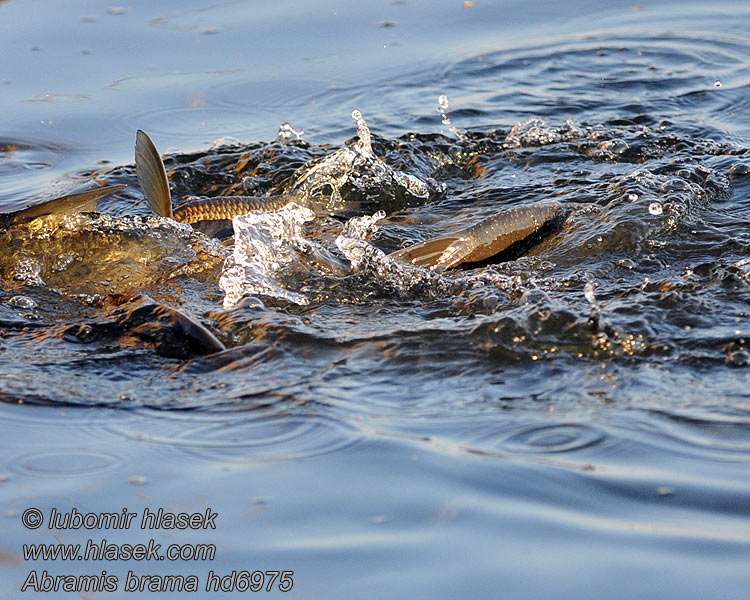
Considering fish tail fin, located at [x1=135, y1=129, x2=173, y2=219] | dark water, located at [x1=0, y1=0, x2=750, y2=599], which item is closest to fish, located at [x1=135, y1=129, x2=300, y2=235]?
fish tail fin, located at [x1=135, y1=129, x2=173, y2=219]

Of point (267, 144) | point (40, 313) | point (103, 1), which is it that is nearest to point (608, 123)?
point (267, 144)

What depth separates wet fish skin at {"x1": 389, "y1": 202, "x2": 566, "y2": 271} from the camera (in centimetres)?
359

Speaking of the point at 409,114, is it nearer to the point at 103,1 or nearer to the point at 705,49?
the point at 705,49

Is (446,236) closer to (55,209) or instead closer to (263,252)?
(263,252)

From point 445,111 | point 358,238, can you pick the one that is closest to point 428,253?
point 358,238

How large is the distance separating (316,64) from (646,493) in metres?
4.43

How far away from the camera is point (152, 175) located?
12.8 feet

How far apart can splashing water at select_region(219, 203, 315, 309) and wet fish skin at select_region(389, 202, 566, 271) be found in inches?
16.3

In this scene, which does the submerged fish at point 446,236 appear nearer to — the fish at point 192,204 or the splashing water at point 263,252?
the fish at point 192,204

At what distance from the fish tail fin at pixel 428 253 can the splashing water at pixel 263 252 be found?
39 centimetres

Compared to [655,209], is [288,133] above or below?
above

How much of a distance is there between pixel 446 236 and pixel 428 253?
0.12 metres

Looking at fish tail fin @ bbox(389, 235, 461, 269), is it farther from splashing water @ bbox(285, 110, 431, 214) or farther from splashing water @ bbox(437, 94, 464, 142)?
splashing water @ bbox(437, 94, 464, 142)

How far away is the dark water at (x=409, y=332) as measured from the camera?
209 centimetres
